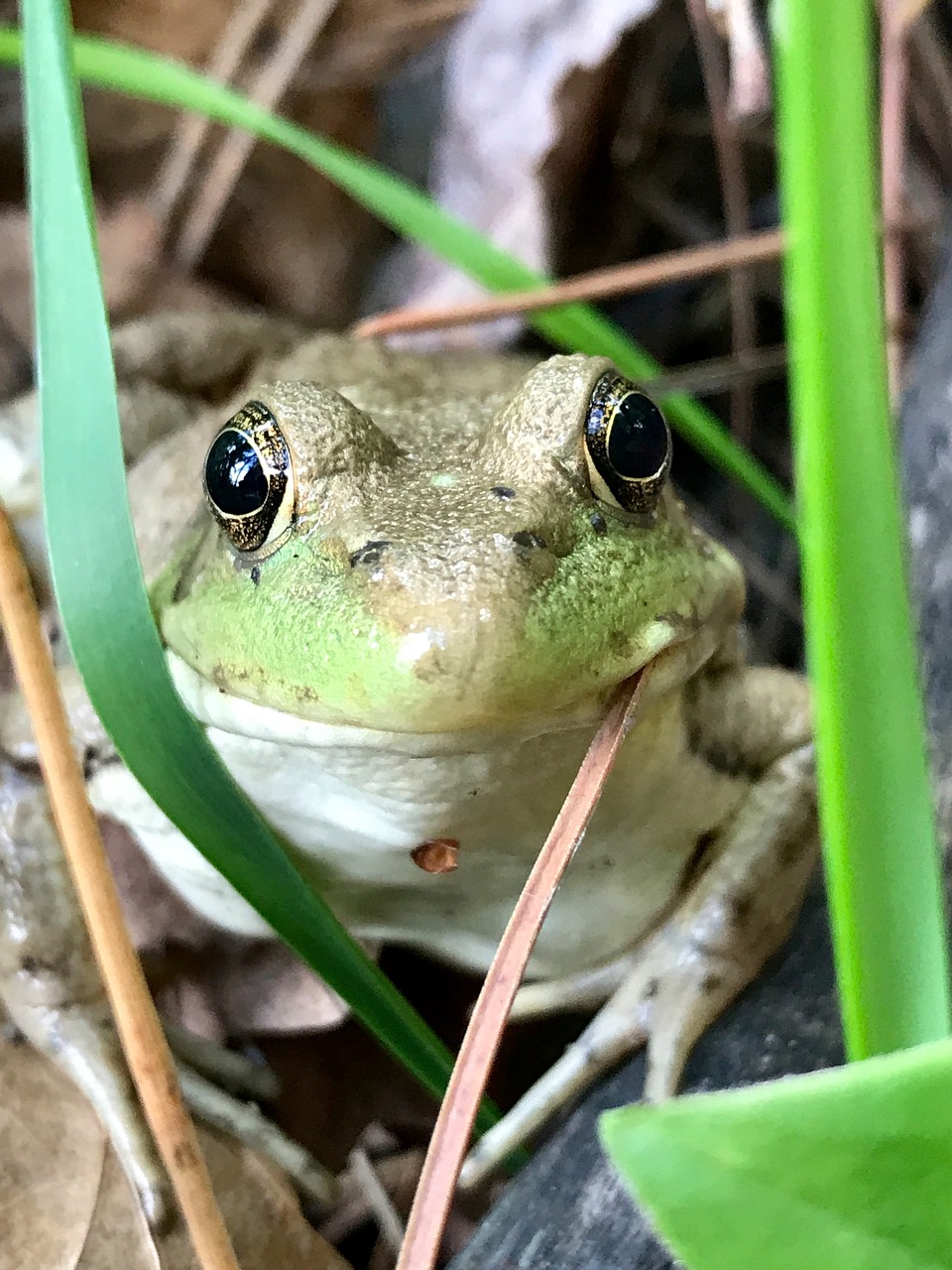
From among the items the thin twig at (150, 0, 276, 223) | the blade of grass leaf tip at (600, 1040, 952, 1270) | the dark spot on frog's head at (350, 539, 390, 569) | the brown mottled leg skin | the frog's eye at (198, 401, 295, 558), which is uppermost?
the thin twig at (150, 0, 276, 223)

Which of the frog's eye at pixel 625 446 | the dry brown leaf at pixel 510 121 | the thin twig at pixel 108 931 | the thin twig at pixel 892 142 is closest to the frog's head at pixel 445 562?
the frog's eye at pixel 625 446

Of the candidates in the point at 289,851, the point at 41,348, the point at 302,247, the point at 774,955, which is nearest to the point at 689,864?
the point at 774,955

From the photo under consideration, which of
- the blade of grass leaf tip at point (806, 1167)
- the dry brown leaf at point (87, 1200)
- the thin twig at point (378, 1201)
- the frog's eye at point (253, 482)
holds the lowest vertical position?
the thin twig at point (378, 1201)

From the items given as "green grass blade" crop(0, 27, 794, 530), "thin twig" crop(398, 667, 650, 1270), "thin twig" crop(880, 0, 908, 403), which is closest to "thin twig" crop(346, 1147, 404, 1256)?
"thin twig" crop(398, 667, 650, 1270)

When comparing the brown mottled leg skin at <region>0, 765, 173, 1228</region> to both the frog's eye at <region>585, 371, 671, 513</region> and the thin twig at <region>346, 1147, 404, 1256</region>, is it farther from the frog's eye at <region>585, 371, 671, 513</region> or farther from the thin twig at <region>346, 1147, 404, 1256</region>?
the frog's eye at <region>585, 371, 671, 513</region>

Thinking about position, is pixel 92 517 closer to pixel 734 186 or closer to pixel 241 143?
pixel 734 186

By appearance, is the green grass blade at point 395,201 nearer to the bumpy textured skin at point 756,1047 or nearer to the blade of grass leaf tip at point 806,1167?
the bumpy textured skin at point 756,1047
